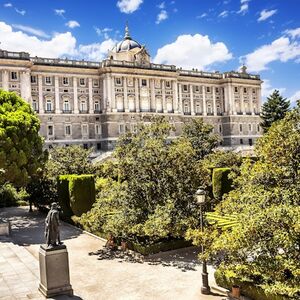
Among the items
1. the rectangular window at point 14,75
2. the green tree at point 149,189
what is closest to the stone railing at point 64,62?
the rectangular window at point 14,75

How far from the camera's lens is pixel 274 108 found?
4850 cm

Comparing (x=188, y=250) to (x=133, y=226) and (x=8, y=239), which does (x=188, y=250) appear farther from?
(x=8, y=239)

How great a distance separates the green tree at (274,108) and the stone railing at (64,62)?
26662 mm

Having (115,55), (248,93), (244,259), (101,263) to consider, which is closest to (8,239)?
(101,263)

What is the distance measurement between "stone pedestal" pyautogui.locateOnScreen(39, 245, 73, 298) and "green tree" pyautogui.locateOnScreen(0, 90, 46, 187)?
10.1 meters

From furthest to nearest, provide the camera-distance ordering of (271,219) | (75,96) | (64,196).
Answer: (75,96) → (64,196) → (271,219)

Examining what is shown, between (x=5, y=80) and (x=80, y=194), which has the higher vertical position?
(x=5, y=80)

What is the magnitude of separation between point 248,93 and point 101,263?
217 ft

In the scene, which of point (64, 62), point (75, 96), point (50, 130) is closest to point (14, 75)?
point (64, 62)

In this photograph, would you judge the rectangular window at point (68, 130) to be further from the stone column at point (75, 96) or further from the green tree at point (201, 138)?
the green tree at point (201, 138)

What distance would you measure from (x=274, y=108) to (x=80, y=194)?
33490mm

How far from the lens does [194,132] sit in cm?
4281

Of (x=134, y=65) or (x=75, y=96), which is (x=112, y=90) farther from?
(x=134, y=65)

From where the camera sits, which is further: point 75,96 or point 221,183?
point 75,96
